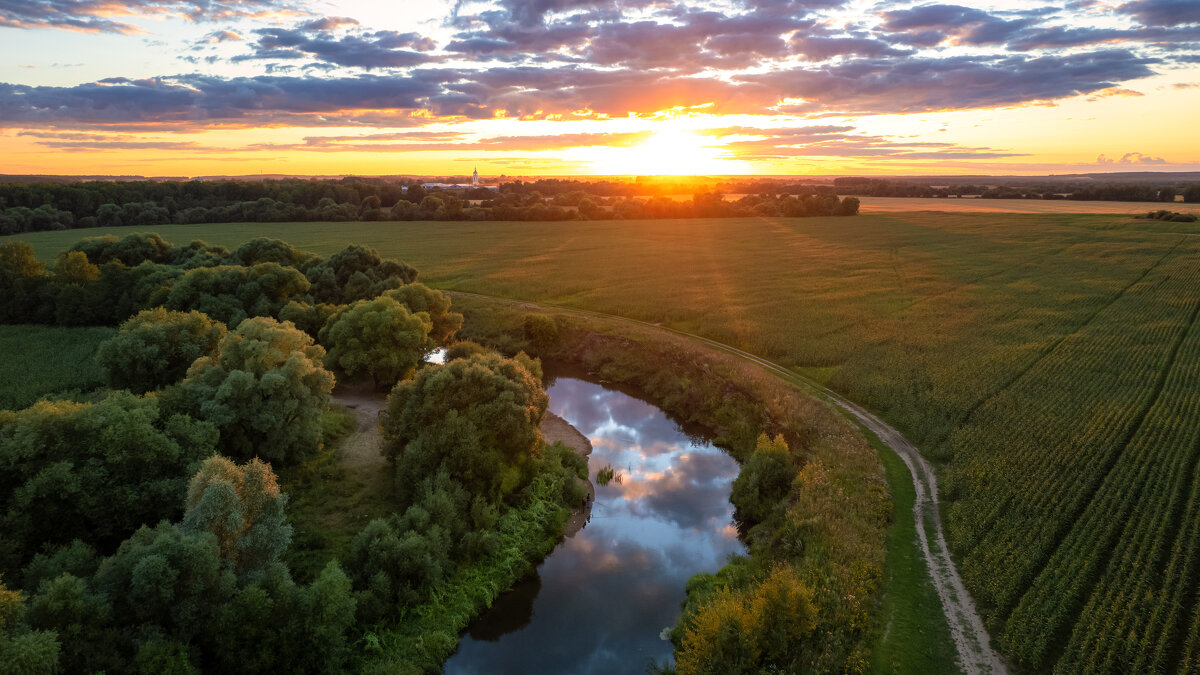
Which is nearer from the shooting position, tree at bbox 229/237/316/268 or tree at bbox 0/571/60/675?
tree at bbox 0/571/60/675

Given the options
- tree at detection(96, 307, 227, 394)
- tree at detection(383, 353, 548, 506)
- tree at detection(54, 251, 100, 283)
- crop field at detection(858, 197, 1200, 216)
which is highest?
crop field at detection(858, 197, 1200, 216)

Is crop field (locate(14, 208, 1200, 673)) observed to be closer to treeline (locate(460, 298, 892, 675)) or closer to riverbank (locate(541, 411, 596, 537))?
treeline (locate(460, 298, 892, 675))

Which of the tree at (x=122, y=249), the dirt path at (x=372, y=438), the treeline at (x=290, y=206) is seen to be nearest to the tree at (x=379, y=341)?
the dirt path at (x=372, y=438)

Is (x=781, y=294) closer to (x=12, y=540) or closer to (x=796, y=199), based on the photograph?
(x=12, y=540)

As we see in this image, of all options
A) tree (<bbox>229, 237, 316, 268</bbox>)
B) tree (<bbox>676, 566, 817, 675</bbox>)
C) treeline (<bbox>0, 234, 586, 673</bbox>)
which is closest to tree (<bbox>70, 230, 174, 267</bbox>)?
tree (<bbox>229, 237, 316, 268</bbox>)

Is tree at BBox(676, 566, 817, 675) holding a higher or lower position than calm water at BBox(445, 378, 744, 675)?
higher

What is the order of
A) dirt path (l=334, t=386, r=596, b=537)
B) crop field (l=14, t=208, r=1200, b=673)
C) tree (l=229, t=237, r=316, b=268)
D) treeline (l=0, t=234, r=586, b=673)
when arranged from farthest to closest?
tree (l=229, t=237, r=316, b=268) < dirt path (l=334, t=386, r=596, b=537) < crop field (l=14, t=208, r=1200, b=673) < treeline (l=0, t=234, r=586, b=673)

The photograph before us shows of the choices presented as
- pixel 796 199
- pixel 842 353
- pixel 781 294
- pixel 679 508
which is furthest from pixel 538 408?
pixel 796 199

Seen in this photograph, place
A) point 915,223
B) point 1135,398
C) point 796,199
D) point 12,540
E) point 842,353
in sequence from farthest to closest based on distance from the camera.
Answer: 1. point 796,199
2. point 915,223
3. point 842,353
4. point 1135,398
5. point 12,540
